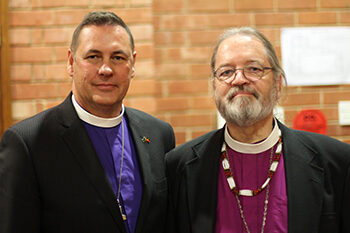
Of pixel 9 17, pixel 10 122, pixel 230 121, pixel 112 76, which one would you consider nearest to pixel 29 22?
pixel 9 17

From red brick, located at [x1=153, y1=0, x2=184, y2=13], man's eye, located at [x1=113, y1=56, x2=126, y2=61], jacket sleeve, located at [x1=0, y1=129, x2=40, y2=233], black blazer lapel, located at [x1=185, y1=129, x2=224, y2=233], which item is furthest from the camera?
red brick, located at [x1=153, y1=0, x2=184, y2=13]

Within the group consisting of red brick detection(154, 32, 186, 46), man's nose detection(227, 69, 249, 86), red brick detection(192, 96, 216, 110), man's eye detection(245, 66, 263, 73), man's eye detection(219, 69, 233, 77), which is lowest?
red brick detection(192, 96, 216, 110)

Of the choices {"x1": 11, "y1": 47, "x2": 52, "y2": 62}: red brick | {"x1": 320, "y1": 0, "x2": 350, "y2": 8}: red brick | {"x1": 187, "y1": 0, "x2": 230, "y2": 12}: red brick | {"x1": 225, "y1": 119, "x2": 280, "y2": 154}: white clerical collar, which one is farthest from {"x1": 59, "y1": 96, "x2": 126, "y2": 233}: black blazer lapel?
{"x1": 320, "y1": 0, "x2": 350, "y2": 8}: red brick

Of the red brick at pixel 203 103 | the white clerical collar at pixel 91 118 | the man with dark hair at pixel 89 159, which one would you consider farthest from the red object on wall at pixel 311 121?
the white clerical collar at pixel 91 118

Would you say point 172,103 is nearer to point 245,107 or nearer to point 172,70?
point 172,70

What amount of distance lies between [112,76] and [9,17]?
1.15 meters

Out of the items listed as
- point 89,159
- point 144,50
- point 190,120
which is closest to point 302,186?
point 89,159

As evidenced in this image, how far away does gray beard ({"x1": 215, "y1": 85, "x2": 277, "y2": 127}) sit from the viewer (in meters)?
1.68

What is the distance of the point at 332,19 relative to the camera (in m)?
2.71

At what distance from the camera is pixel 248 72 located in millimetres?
1725

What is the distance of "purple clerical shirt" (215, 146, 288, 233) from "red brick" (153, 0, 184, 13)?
1289mm

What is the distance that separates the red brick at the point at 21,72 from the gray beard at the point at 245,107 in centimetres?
139

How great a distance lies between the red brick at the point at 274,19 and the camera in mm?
2687

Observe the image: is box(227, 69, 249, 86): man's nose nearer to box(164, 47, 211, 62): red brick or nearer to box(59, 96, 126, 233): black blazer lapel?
box(59, 96, 126, 233): black blazer lapel
